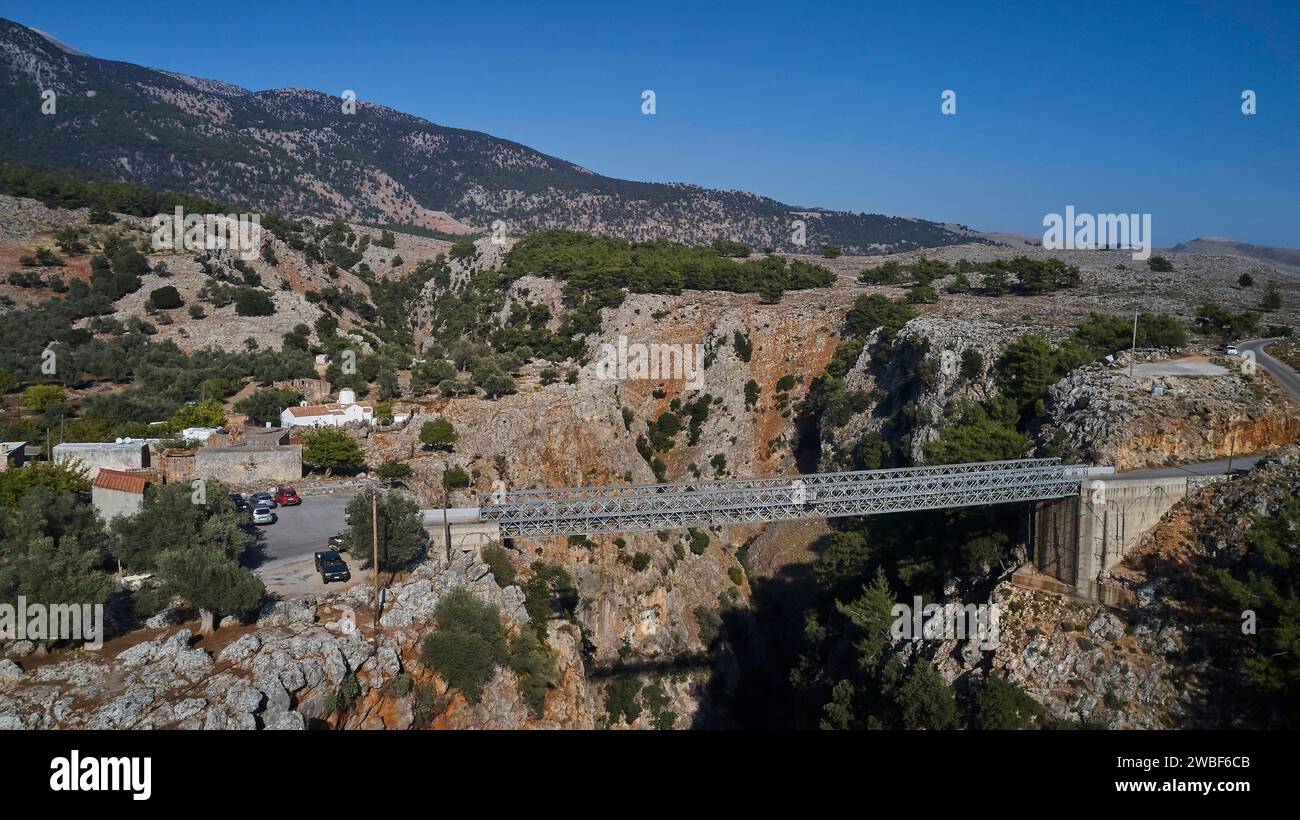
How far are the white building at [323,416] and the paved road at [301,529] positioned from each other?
Answer: 8275 millimetres

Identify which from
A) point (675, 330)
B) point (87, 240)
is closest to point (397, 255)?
point (87, 240)

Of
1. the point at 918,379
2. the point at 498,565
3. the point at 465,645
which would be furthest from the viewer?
the point at 918,379

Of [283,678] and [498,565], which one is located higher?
[498,565]

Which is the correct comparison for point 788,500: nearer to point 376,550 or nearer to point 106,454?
point 376,550

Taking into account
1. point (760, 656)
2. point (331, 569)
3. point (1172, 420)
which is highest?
point (1172, 420)

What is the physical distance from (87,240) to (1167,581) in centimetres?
7291

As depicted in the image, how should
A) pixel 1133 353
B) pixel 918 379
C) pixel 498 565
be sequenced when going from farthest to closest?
pixel 918 379, pixel 1133 353, pixel 498 565

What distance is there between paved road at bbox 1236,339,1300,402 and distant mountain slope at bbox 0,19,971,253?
3709 inches

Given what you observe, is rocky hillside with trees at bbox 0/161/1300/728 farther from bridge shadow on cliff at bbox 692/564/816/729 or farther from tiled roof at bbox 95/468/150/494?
tiled roof at bbox 95/468/150/494

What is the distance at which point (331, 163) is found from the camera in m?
131

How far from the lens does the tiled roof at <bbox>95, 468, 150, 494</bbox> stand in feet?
78.0

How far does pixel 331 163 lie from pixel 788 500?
5048 inches

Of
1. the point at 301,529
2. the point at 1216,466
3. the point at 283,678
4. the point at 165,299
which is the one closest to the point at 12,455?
the point at 301,529

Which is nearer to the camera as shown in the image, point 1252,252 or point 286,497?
point 286,497
